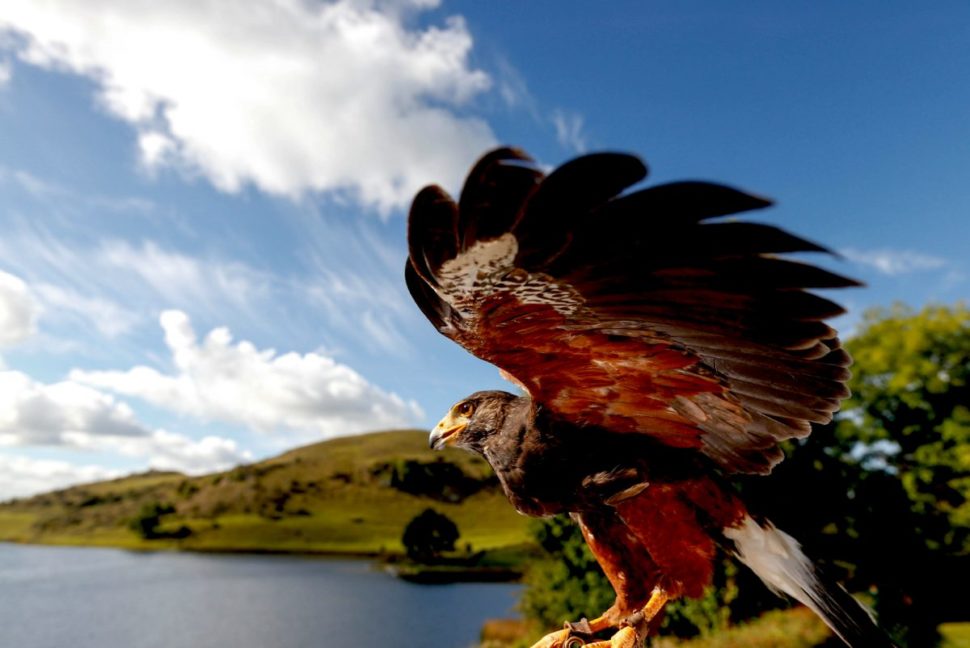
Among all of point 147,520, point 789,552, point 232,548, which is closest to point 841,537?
point 789,552

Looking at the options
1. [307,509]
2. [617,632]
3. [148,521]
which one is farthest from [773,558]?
[148,521]

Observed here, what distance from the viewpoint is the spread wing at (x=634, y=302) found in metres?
2.13

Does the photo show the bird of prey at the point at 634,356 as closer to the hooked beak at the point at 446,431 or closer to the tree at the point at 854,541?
the hooked beak at the point at 446,431

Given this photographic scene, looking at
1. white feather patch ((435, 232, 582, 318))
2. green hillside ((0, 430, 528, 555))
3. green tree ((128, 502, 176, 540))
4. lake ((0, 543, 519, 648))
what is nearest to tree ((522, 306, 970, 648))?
white feather patch ((435, 232, 582, 318))

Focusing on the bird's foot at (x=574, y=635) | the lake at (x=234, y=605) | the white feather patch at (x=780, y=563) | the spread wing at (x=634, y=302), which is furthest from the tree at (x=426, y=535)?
the spread wing at (x=634, y=302)

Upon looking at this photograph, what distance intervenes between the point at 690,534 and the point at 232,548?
339 feet

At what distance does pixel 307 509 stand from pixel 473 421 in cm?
10652

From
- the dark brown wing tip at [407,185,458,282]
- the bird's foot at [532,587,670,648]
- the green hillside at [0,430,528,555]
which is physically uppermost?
the green hillside at [0,430,528,555]

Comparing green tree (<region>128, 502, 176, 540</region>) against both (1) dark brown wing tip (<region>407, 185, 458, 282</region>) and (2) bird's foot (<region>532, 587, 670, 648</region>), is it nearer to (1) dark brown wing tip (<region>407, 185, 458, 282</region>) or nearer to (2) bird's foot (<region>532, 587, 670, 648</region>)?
(2) bird's foot (<region>532, 587, 670, 648</region>)

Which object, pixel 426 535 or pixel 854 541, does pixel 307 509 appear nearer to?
pixel 426 535

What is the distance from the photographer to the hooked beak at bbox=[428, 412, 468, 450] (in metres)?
3.48

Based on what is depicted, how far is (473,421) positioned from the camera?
341 centimetres

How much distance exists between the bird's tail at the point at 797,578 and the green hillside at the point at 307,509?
284 feet

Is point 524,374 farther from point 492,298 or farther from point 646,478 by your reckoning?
point 646,478
